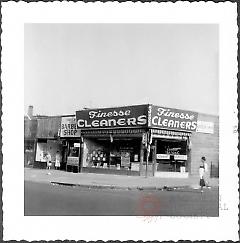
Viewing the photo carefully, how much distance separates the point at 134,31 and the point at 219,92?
51.9 inches

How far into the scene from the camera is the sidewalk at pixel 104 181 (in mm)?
6680

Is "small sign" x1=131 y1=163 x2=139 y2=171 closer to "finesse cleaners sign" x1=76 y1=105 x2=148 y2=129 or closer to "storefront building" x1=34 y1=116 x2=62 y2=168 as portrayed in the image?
"finesse cleaners sign" x1=76 y1=105 x2=148 y2=129

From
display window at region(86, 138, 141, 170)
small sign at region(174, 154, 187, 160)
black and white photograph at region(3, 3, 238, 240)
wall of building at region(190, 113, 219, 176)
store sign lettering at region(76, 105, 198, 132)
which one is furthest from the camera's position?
display window at region(86, 138, 141, 170)

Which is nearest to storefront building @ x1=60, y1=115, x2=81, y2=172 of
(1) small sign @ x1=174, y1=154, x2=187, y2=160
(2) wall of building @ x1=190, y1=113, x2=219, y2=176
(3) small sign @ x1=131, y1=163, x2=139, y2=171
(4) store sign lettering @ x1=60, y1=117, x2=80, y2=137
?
(4) store sign lettering @ x1=60, y1=117, x2=80, y2=137

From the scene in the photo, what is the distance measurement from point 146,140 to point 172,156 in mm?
768

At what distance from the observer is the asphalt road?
6.27 meters

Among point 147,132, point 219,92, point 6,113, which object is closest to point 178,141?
point 147,132

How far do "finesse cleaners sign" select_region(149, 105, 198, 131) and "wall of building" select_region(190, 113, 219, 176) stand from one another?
21cm

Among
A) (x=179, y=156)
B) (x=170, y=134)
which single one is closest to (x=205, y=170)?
(x=179, y=156)

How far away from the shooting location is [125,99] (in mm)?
6770

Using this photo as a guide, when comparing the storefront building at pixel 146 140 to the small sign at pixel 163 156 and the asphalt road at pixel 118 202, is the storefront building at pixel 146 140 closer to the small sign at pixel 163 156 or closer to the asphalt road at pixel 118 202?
the small sign at pixel 163 156

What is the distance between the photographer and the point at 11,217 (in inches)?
243

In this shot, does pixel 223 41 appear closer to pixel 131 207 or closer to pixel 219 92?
Result: pixel 219 92

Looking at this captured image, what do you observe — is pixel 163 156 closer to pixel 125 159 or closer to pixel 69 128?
pixel 125 159
